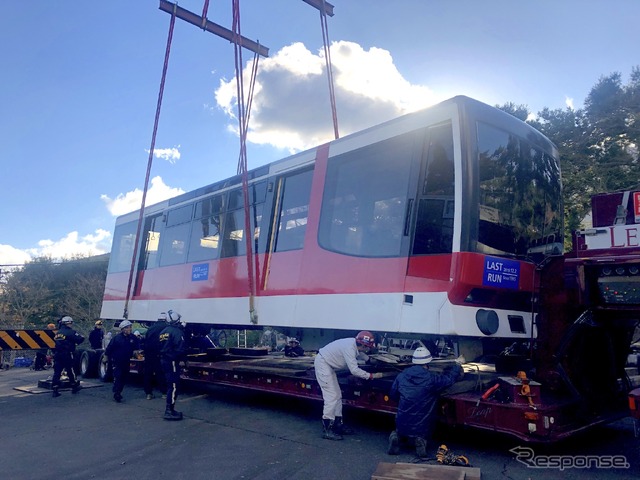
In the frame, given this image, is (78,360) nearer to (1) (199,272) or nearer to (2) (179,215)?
(2) (179,215)

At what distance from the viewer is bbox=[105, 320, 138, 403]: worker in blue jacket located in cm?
1034

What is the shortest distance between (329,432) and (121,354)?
5.77 meters

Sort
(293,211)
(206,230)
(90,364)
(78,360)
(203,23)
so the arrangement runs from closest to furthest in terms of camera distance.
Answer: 1. (293,211)
2. (206,230)
3. (203,23)
4. (90,364)
5. (78,360)

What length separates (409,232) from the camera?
6.00 m

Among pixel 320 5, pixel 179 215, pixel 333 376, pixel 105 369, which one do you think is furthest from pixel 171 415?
pixel 320 5

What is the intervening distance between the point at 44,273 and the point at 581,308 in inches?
1586

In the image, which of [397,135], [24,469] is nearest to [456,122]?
[397,135]

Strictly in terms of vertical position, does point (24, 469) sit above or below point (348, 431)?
below

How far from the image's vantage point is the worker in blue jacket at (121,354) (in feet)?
33.9

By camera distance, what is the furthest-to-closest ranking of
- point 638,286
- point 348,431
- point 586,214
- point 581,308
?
point 586,214 < point 348,431 < point 581,308 < point 638,286

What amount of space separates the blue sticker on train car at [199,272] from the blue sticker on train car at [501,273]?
5.29 m

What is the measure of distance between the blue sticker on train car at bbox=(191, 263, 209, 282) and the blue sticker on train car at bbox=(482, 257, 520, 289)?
17.4ft

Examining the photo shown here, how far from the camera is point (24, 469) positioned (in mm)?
5777

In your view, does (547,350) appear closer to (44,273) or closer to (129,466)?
(129,466)
